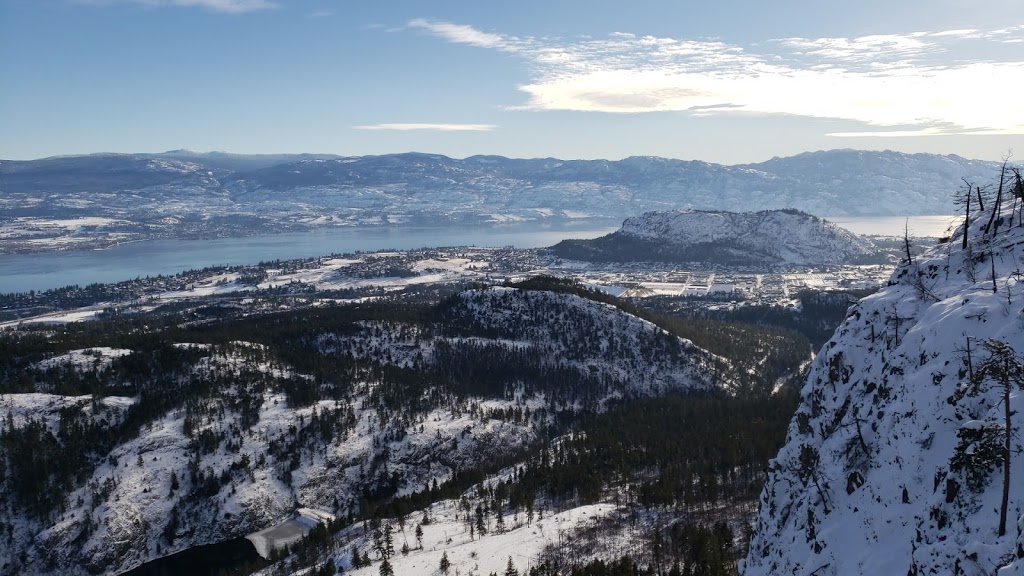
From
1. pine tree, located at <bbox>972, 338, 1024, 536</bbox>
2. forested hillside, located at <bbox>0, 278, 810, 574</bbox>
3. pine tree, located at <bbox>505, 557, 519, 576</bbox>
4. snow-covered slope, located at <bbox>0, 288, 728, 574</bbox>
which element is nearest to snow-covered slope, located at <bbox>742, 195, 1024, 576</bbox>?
pine tree, located at <bbox>972, 338, 1024, 536</bbox>

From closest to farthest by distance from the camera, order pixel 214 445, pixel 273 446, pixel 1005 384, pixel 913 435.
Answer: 1. pixel 1005 384
2. pixel 913 435
3. pixel 214 445
4. pixel 273 446

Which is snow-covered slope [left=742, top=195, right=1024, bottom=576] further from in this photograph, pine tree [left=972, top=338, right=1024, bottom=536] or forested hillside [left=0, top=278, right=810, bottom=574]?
forested hillside [left=0, top=278, right=810, bottom=574]

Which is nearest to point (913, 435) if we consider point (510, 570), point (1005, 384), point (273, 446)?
point (1005, 384)

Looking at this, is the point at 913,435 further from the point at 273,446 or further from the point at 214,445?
the point at 214,445

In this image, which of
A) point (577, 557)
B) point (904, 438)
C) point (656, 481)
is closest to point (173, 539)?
point (577, 557)

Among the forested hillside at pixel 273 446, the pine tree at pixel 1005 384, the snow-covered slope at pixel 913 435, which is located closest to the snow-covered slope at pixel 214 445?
the forested hillside at pixel 273 446

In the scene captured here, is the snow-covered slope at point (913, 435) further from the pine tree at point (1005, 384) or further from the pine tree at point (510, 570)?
the pine tree at point (510, 570)

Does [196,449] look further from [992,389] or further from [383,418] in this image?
[992,389]

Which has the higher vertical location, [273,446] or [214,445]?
[214,445]
